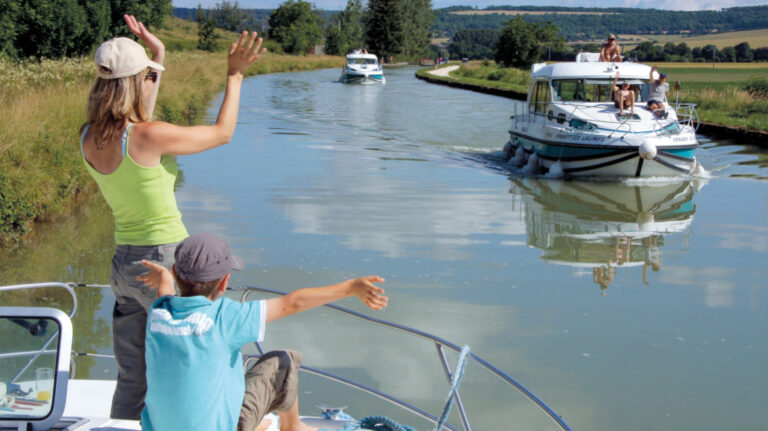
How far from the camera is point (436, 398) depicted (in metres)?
6.38

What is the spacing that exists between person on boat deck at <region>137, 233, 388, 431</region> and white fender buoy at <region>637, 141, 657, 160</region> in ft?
45.7

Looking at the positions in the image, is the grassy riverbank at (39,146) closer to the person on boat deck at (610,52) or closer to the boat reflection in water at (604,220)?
the boat reflection in water at (604,220)

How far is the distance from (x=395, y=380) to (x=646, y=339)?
2.55 m

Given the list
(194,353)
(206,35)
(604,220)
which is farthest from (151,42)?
(206,35)

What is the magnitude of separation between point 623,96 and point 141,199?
1508cm

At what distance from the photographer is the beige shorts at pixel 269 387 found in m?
3.40

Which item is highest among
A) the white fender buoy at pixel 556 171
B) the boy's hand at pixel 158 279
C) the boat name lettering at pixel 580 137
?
the boy's hand at pixel 158 279

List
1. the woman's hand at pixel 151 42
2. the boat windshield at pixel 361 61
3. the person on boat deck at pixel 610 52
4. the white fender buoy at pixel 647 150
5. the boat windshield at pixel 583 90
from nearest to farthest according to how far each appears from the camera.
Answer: the woman's hand at pixel 151 42
the white fender buoy at pixel 647 150
the boat windshield at pixel 583 90
the person on boat deck at pixel 610 52
the boat windshield at pixel 361 61

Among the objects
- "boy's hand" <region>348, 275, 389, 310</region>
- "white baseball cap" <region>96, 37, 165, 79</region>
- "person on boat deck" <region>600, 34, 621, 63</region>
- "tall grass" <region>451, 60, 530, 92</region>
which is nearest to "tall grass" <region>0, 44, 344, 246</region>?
"white baseball cap" <region>96, 37, 165, 79</region>

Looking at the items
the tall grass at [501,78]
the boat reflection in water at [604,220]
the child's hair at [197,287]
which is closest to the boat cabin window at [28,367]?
the child's hair at [197,287]

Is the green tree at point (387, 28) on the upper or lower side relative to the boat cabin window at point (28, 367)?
upper

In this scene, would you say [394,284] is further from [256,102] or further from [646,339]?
[256,102]

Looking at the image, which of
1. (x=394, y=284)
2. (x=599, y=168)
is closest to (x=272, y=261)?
(x=394, y=284)

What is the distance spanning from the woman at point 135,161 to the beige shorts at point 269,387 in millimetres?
545
